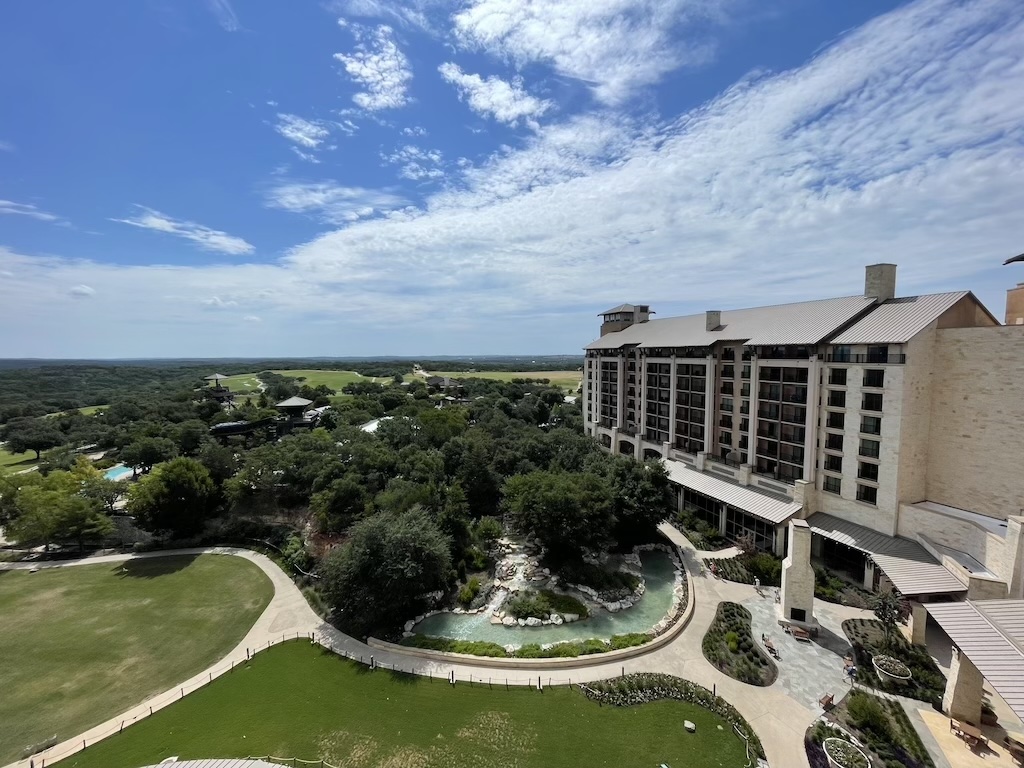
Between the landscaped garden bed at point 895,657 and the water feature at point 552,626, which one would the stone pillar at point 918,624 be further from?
the water feature at point 552,626

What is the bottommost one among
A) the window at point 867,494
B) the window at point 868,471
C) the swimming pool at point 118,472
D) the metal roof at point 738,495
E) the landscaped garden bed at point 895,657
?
the landscaped garden bed at point 895,657

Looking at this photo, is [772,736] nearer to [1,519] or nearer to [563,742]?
[563,742]

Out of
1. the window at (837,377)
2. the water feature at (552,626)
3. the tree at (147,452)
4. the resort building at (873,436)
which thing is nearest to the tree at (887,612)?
the resort building at (873,436)

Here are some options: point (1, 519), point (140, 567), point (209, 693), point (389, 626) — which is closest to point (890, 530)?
point (389, 626)

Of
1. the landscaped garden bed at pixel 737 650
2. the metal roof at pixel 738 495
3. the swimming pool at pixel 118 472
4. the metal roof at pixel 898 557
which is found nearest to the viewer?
the landscaped garden bed at pixel 737 650

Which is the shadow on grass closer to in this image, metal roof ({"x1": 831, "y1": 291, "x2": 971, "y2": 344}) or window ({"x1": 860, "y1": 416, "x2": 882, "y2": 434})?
window ({"x1": 860, "y1": 416, "x2": 882, "y2": 434})

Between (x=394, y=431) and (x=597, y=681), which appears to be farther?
(x=394, y=431)

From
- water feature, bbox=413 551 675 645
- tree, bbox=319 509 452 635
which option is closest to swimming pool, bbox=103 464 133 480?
tree, bbox=319 509 452 635
